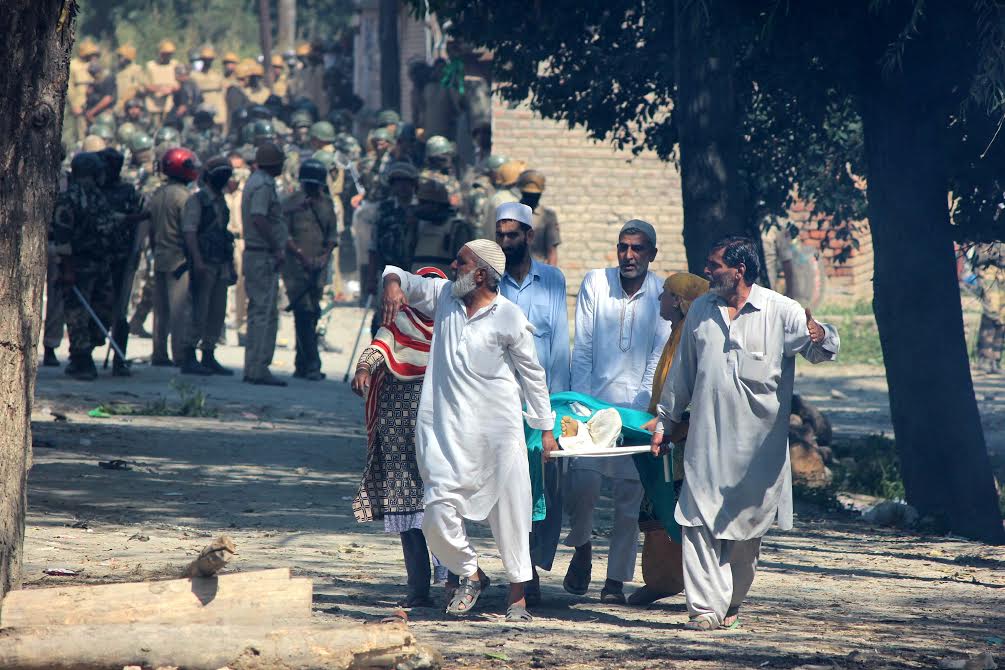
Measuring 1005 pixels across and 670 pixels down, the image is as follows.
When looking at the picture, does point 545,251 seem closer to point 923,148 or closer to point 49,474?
point 923,148

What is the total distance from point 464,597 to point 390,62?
2608 cm

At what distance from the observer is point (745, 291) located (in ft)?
22.2

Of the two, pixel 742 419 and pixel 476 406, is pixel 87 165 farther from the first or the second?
pixel 742 419

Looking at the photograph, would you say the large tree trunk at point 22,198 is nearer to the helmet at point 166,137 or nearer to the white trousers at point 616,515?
the white trousers at point 616,515

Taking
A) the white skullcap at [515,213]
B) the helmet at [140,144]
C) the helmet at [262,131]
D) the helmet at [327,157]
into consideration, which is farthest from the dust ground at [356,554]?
the helmet at [262,131]

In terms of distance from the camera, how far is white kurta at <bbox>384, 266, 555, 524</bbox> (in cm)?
648

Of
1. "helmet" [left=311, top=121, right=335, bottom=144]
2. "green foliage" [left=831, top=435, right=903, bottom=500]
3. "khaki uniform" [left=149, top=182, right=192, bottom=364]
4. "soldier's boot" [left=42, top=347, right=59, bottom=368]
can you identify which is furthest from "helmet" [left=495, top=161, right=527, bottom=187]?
"helmet" [left=311, top=121, right=335, bottom=144]

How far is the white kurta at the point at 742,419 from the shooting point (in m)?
6.67

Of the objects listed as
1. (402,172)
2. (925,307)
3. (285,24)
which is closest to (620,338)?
(925,307)

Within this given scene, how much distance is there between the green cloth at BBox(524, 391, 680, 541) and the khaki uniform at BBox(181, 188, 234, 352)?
24.7ft

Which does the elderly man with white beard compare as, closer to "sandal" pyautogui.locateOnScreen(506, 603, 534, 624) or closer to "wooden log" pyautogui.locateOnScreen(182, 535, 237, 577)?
"sandal" pyautogui.locateOnScreen(506, 603, 534, 624)

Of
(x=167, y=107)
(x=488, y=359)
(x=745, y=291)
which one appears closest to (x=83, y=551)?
(x=488, y=359)

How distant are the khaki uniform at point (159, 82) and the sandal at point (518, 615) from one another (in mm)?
32682

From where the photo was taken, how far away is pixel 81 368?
13.7 metres
